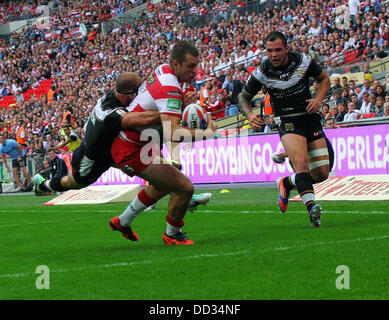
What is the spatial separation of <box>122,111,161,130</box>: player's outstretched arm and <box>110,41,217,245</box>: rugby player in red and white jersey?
10cm

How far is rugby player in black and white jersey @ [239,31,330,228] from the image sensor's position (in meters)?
8.84

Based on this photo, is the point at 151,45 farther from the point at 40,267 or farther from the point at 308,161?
the point at 40,267

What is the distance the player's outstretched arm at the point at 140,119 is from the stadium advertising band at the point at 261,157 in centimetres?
889

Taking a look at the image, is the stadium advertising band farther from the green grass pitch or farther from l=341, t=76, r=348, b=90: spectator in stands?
the green grass pitch

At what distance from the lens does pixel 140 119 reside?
24.9 ft

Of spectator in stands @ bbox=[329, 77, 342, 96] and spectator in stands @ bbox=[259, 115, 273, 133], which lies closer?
spectator in stands @ bbox=[259, 115, 273, 133]

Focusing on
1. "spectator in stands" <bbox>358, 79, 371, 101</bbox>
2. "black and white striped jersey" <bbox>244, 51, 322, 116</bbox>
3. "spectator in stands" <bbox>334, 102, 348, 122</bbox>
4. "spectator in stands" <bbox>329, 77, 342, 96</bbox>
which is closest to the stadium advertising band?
"spectator in stands" <bbox>334, 102, 348, 122</bbox>

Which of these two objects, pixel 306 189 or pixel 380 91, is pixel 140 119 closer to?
pixel 306 189

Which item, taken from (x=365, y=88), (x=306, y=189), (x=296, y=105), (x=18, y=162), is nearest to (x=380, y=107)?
(x=365, y=88)

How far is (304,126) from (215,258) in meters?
3.04

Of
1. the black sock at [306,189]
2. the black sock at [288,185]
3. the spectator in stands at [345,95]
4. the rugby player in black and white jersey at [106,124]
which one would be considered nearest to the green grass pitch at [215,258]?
the black sock at [306,189]

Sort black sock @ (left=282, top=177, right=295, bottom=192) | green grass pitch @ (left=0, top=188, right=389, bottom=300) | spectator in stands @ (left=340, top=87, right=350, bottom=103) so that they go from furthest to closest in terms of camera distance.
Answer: spectator in stands @ (left=340, top=87, right=350, bottom=103)
black sock @ (left=282, top=177, right=295, bottom=192)
green grass pitch @ (left=0, top=188, right=389, bottom=300)

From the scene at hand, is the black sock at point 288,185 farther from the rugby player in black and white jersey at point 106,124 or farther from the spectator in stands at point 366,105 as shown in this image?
the spectator in stands at point 366,105

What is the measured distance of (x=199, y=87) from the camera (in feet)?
92.6
